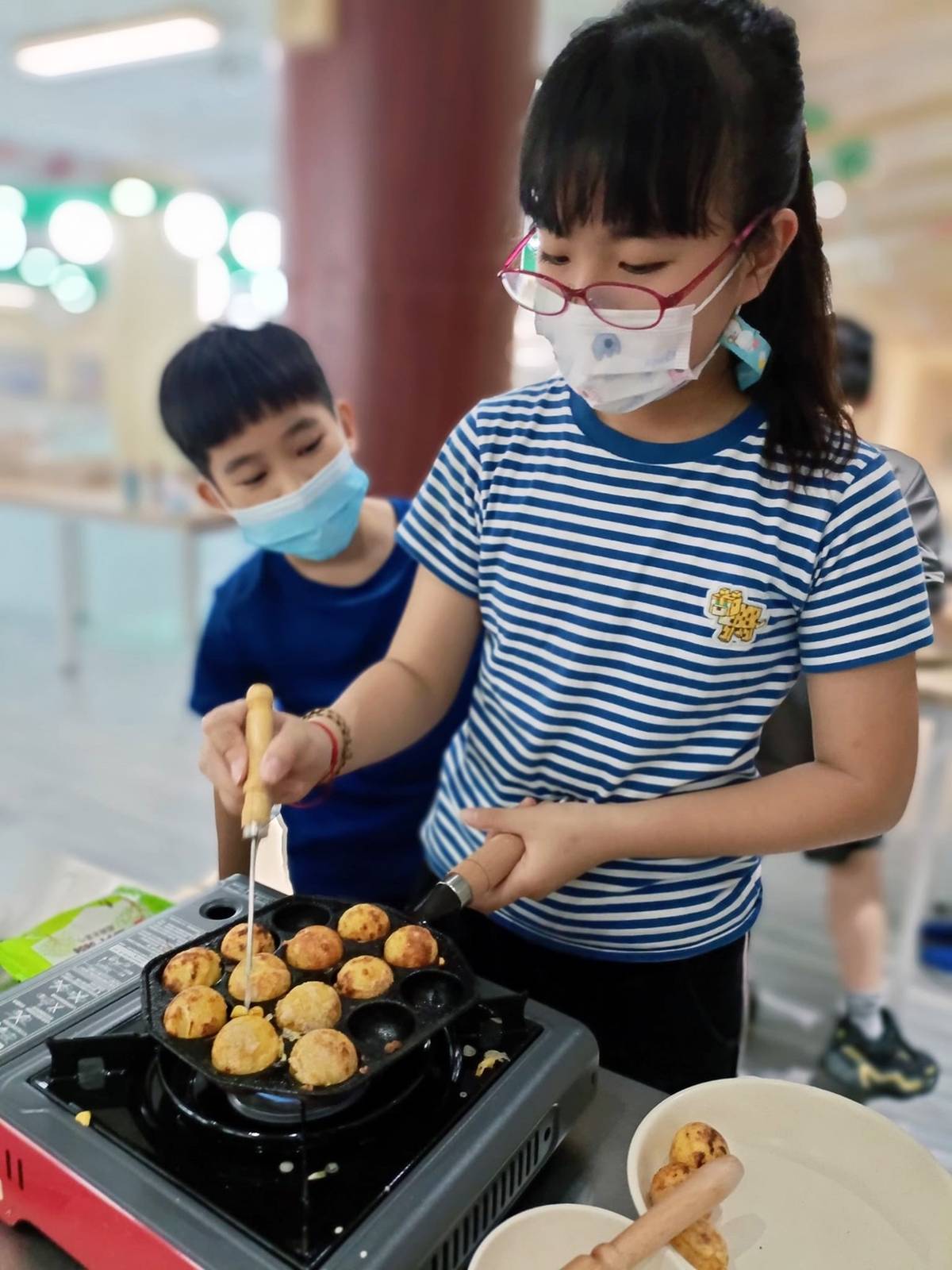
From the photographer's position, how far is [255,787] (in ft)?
2.42

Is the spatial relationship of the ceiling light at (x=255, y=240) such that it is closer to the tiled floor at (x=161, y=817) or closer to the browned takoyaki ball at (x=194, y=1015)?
the tiled floor at (x=161, y=817)

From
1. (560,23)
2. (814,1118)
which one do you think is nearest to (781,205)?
(814,1118)

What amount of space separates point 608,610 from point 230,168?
7715mm

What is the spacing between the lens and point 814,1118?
65 cm

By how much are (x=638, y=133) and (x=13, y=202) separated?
6.38 metres

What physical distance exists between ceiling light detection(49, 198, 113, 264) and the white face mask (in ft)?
18.0

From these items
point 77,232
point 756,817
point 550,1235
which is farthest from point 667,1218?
Answer: point 77,232

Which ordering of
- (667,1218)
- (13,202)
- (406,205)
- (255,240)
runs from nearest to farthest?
(667,1218) < (406,205) < (13,202) < (255,240)

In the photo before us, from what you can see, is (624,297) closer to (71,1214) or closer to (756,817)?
(756,817)

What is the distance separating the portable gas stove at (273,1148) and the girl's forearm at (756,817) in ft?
0.51

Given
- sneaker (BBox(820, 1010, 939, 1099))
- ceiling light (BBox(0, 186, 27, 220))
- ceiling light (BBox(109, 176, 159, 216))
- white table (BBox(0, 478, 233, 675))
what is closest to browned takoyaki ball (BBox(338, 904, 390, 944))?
sneaker (BBox(820, 1010, 939, 1099))

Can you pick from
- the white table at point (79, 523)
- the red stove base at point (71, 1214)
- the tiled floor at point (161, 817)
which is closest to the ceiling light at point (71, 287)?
the white table at point (79, 523)

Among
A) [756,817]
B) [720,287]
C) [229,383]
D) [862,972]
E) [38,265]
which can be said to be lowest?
[862,972]

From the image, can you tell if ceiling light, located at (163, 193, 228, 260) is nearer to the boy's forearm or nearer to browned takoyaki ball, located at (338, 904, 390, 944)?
the boy's forearm
